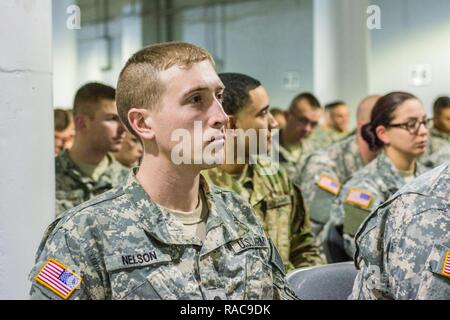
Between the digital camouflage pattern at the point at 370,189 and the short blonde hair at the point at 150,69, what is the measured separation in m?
1.47

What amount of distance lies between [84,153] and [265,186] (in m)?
1.05

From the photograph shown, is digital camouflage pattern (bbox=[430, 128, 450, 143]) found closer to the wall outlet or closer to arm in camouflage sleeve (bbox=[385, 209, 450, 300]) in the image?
the wall outlet

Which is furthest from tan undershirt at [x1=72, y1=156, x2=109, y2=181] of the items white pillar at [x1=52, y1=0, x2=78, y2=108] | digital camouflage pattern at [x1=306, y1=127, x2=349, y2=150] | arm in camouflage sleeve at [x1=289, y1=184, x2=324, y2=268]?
white pillar at [x1=52, y1=0, x2=78, y2=108]

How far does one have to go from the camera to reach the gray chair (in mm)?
1729

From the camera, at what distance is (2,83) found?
5.01 ft

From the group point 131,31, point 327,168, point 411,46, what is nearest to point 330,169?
point 327,168

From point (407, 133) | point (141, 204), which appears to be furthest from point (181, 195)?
point (407, 133)

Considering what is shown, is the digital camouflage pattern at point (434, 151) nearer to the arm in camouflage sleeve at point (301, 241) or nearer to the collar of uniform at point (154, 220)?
the arm in camouflage sleeve at point (301, 241)

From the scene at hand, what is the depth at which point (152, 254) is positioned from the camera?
1265mm

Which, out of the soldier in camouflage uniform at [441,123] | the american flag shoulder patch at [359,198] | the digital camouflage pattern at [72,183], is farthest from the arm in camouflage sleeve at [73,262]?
the soldier in camouflage uniform at [441,123]

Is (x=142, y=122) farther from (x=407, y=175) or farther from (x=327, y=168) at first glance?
(x=327, y=168)

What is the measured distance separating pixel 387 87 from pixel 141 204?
5.79 meters

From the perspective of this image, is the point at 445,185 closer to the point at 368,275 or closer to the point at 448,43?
the point at 368,275

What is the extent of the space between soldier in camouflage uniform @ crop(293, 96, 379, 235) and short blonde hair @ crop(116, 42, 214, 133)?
1960 mm
